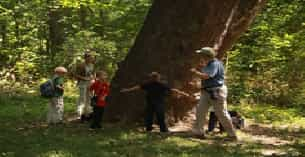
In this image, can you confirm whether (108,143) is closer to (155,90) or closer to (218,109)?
(155,90)

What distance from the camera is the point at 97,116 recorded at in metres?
10.6

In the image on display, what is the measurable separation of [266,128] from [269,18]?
9.51 m

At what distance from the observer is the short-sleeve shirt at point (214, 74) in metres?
9.62

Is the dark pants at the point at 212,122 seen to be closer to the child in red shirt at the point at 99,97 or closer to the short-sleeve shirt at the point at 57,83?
the child in red shirt at the point at 99,97

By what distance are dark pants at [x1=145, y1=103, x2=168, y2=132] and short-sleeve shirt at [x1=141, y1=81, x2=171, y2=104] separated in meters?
0.10

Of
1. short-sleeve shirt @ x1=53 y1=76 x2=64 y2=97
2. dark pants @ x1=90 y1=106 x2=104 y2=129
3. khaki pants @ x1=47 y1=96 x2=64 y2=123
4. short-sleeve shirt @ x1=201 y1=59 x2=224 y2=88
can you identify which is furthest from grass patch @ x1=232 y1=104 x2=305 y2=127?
short-sleeve shirt @ x1=53 y1=76 x2=64 y2=97

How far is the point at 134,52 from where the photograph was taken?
38.0 feet

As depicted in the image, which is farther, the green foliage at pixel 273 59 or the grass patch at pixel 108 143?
the green foliage at pixel 273 59

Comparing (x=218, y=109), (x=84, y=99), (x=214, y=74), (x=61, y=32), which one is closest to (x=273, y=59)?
(x=84, y=99)

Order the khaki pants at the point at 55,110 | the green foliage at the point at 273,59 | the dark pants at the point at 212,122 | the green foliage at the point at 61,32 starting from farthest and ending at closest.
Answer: the green foliage at the point at 61,32, the green foliage at the point at 273,59, the khaki pants at the point at 55,110, the dark pants at the point at 212,122

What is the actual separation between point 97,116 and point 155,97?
1.28 metres

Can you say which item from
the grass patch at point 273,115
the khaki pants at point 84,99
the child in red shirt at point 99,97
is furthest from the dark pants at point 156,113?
the grass patch at point 273,115

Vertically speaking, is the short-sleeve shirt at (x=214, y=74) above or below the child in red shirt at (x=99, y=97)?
above

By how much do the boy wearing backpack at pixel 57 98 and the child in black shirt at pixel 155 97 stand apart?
1698mm
